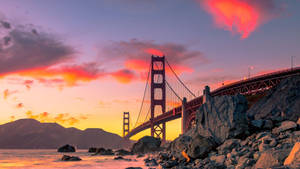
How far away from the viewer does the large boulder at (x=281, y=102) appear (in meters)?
28.7

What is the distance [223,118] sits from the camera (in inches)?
823

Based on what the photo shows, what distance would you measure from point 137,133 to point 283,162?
3221 inches

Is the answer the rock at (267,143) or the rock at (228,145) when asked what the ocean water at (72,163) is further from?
the rock at (267,143)

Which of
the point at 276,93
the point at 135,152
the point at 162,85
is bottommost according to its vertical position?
the point at 135,152

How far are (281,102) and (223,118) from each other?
1308 cm

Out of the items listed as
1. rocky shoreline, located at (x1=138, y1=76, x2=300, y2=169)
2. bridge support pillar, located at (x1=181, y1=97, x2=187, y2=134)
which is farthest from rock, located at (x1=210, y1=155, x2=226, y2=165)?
bridge support pillar, located at (x1=181, y1=97, x2=187, y2=134)

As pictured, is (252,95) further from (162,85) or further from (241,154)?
(162,85)

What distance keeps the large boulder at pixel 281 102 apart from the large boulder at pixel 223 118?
21.3ft

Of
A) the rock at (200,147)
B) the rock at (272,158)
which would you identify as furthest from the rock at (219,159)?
the rock at (272,158)

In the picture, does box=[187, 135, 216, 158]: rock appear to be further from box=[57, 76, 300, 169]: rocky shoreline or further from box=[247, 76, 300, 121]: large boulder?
box=[247, 76, 300, 121]: large boulder

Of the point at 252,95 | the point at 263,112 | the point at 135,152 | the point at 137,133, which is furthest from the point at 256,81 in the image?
the point at 137,133

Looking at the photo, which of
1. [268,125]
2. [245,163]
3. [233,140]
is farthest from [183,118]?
[245,163]

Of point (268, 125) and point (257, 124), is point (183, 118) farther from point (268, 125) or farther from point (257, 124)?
point (268, 125)

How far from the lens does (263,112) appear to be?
31.5m
